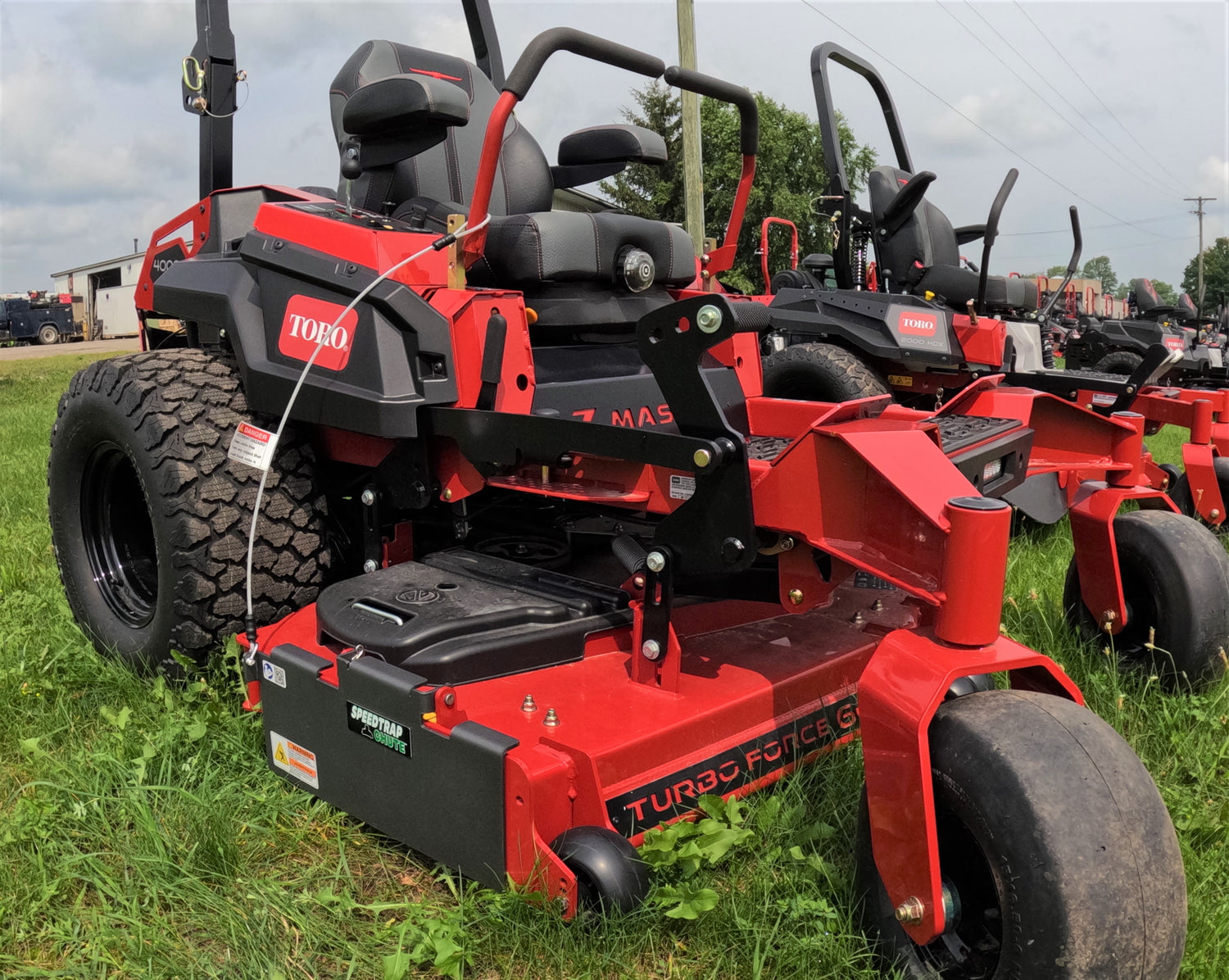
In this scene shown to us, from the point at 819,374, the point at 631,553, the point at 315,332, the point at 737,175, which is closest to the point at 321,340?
the point at 315,332

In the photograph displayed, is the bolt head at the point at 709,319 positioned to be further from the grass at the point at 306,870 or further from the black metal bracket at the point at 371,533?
the black metal bracket at the point at 371,533

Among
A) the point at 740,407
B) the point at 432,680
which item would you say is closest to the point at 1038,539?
the point at 740,407

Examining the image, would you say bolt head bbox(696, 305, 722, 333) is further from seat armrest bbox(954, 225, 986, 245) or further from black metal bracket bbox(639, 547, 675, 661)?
seat armrest bbox(954, 225, 986, 245)

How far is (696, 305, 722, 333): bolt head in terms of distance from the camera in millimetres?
1914

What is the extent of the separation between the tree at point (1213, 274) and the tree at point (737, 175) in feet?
120

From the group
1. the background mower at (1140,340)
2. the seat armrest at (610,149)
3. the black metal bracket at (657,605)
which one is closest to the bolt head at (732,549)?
the black metal bracket at (657,605)

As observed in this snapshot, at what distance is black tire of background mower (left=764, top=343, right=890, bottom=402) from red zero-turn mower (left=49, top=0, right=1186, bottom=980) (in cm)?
191

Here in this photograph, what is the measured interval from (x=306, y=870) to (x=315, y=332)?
4.25ft

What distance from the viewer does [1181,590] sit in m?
2.74

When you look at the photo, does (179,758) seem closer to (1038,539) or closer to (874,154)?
(1038,539)

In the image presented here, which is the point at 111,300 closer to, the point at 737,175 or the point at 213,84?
the point at 737,175

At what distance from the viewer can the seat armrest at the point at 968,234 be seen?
685 centimetres

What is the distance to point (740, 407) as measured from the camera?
303 cm

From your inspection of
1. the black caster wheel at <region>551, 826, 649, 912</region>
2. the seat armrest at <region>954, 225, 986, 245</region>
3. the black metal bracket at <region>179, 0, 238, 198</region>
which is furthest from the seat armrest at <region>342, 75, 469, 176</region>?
the seat armrest at <region>954, 225, 986, 245</region>
